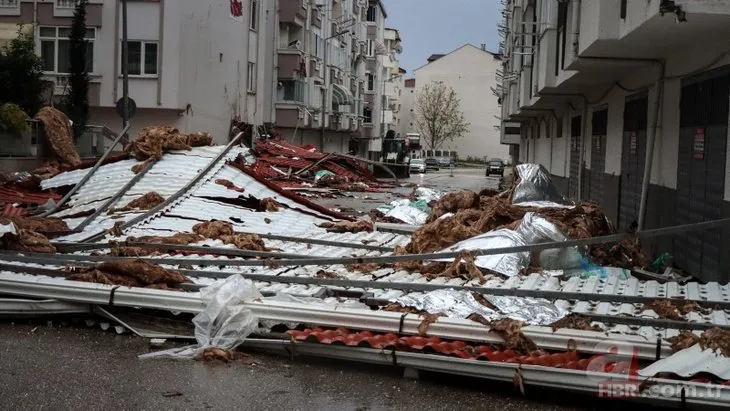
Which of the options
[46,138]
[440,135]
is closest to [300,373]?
[46,138]

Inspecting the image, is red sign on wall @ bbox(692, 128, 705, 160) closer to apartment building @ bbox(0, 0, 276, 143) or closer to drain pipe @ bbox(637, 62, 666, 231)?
drain pipe @ bbox(637, 62, 666, 231)

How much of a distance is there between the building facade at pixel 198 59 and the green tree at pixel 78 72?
2.26 ft

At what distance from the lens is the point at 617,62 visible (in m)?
13.5

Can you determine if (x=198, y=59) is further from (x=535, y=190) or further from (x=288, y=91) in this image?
(x=535, y=190)

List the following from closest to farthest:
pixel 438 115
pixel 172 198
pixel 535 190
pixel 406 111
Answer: pixel 535 190 < pixel 172 198 < pixel 438 115 < pixel 406 111

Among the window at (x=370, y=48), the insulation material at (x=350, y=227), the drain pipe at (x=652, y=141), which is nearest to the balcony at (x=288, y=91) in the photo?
the insulation material at (x=350, y=227)

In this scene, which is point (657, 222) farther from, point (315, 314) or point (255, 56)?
point (255, 56)

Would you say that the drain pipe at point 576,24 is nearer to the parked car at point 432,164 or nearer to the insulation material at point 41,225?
the insulation material at point 41,225

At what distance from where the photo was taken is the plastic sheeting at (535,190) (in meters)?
12.8

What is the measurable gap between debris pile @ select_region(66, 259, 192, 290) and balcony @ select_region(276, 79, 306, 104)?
4078 cm

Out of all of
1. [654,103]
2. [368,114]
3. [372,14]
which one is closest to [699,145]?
[654,103]

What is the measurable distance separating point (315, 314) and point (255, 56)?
124ft

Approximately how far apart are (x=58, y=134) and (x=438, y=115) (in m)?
77.1

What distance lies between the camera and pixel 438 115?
100 metres
